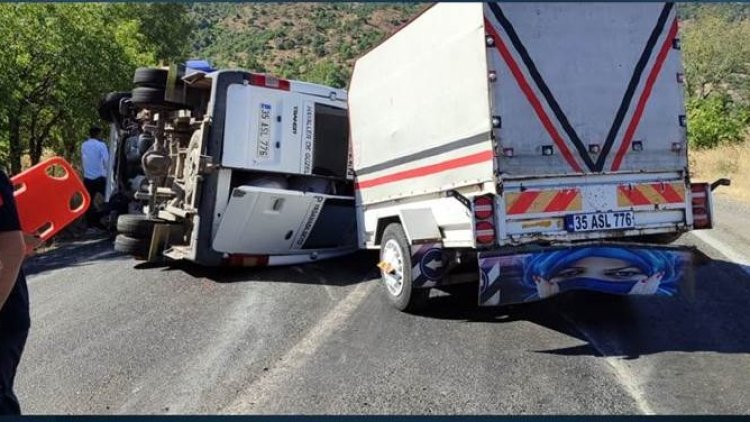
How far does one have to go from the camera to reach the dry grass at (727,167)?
14.8m

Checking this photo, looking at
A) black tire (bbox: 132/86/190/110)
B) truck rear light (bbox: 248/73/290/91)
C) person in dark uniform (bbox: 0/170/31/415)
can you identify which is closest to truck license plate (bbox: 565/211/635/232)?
truck rear light (bbox: 248/73/290/91)

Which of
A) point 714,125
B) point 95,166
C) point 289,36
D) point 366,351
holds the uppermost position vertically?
point 289,36

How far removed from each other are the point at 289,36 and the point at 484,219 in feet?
258

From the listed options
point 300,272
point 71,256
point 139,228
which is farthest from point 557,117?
point 71,256

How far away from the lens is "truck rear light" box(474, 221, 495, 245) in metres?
5.24

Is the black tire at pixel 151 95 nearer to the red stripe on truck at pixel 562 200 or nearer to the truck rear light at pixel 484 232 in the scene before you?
the truck rear light at pixel 484 232

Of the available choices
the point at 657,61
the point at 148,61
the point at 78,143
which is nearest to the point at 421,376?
the point at 657,61

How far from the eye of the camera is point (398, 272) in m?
6.25

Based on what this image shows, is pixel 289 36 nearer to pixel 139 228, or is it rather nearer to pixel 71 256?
pixel 71 256

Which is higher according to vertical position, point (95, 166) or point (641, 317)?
point (95, 166)

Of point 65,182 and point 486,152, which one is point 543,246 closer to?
point 486,152

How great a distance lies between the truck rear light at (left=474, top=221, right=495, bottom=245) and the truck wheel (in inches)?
35.6

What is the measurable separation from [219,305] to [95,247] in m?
5.00

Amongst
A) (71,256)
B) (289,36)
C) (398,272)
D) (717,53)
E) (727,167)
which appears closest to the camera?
(398,272)
